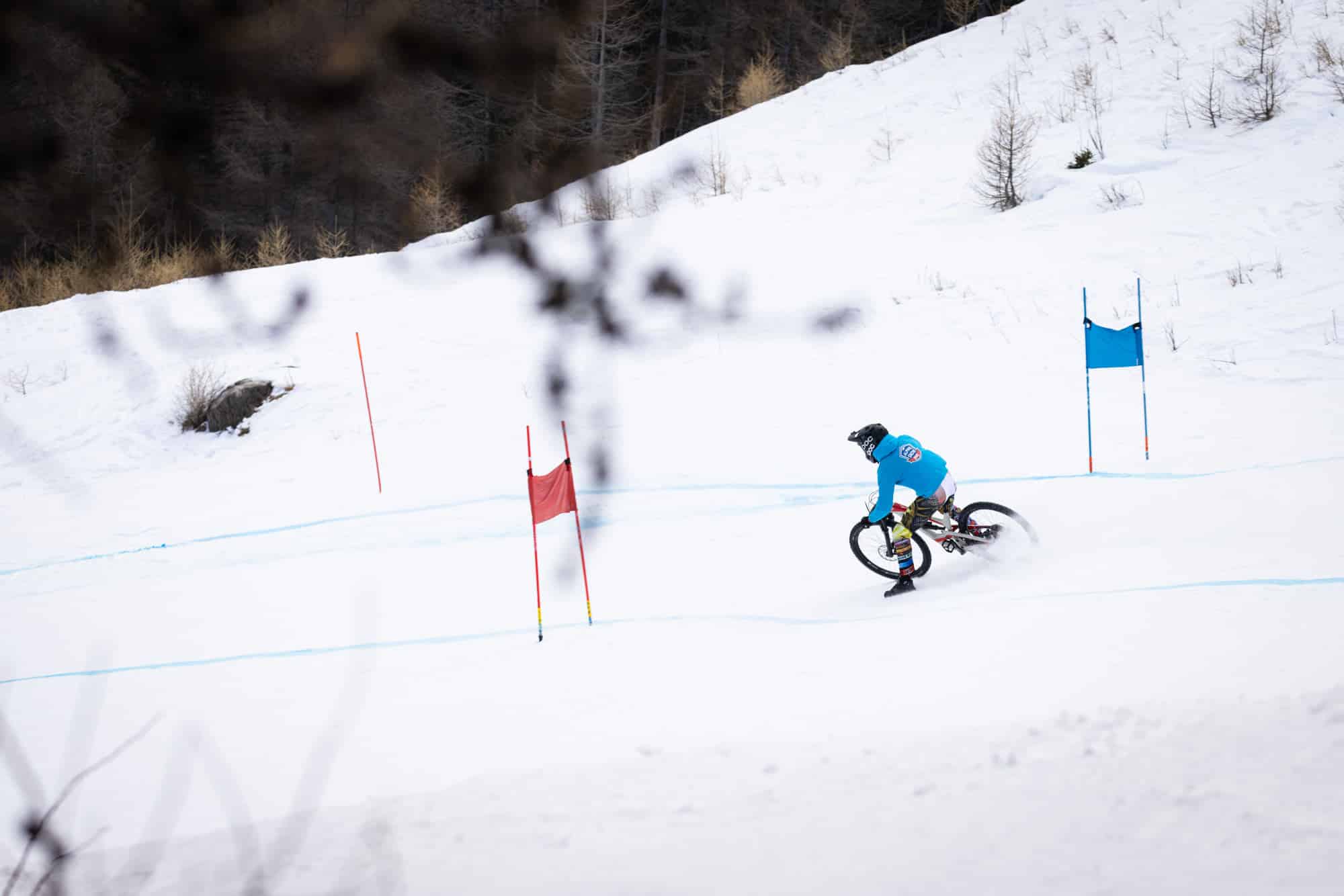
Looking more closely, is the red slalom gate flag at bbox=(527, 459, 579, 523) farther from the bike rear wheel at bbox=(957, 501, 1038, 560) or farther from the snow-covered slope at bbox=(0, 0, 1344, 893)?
the bike rear wheel at bbox=(957, 501, 1038, 560)

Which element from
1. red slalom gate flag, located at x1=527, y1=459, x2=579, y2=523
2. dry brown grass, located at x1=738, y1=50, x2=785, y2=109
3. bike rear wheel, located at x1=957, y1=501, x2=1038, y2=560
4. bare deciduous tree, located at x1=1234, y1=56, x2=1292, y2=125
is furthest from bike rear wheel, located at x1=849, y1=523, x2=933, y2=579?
dry brown grass, located at x1=738, y1=50, x2=785, y2=109

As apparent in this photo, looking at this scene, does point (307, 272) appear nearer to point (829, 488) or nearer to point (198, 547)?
point (198, 547)

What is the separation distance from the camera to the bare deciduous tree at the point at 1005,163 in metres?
12.9

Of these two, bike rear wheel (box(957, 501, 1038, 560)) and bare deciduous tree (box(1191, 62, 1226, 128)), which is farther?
bare deciduous tree (box(1191, 62, 1226, 128))

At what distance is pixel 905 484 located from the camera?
623 cm

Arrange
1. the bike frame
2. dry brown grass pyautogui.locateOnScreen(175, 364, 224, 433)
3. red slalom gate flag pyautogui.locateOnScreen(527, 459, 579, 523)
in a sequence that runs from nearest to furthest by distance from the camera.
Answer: red slalom gate flag pyautogui.locateOnScreen(527, 459, 579, 523)
the bike frame
dry brown grass pyautogui.locateOnScreen(175, 364, 224, 433)

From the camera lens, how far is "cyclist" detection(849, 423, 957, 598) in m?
6.08

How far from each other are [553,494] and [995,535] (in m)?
2.92

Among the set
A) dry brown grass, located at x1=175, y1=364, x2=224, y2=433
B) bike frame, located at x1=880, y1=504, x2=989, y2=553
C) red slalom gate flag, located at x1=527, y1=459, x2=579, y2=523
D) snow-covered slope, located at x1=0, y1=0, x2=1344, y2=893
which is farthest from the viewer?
dry brown grass, located at x1=175, y1=364, x2=224, y2=433

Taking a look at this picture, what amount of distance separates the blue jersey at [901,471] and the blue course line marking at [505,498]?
2.23 meters

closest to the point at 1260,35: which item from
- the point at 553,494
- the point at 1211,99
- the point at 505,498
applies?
the point at 1211,99

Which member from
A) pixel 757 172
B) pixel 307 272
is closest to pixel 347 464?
pixel 307 272

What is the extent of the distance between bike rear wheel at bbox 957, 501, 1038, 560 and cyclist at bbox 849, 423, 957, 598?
16cm

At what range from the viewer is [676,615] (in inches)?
257
